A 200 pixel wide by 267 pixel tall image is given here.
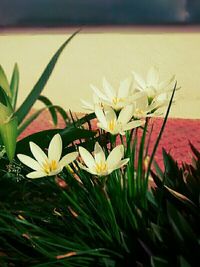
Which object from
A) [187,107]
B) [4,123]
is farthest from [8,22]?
[4,123]

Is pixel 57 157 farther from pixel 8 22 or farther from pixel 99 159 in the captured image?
pixel 8 22

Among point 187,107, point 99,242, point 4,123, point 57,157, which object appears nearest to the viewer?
point 57,157

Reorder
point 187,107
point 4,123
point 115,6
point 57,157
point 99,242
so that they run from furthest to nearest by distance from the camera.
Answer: point 115,6
point 187,107
point 4,123
point 99,242
point 57,157

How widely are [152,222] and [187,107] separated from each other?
9.28ft

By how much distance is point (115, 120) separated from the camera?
54.0 inches

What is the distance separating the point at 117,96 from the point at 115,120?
0.15 m

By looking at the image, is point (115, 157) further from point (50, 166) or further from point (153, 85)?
point (153, 85)

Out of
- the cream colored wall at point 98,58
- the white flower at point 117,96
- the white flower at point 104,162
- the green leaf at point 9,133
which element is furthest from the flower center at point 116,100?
the cream colored wall at point 98,58

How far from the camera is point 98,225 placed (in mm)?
1511

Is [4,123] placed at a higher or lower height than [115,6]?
lower

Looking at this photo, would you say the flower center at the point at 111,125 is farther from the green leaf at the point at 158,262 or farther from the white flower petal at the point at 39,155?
the green leaf at the point at 158,262

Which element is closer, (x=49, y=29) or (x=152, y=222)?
(x=152, y=222)

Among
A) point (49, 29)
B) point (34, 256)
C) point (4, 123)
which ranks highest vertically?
point (49, 29)

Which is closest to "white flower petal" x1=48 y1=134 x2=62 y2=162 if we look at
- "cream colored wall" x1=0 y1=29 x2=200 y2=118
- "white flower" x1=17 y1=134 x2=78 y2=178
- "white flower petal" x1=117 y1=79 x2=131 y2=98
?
"white flower" x1=17 y1=134 x2=78 y2=178
